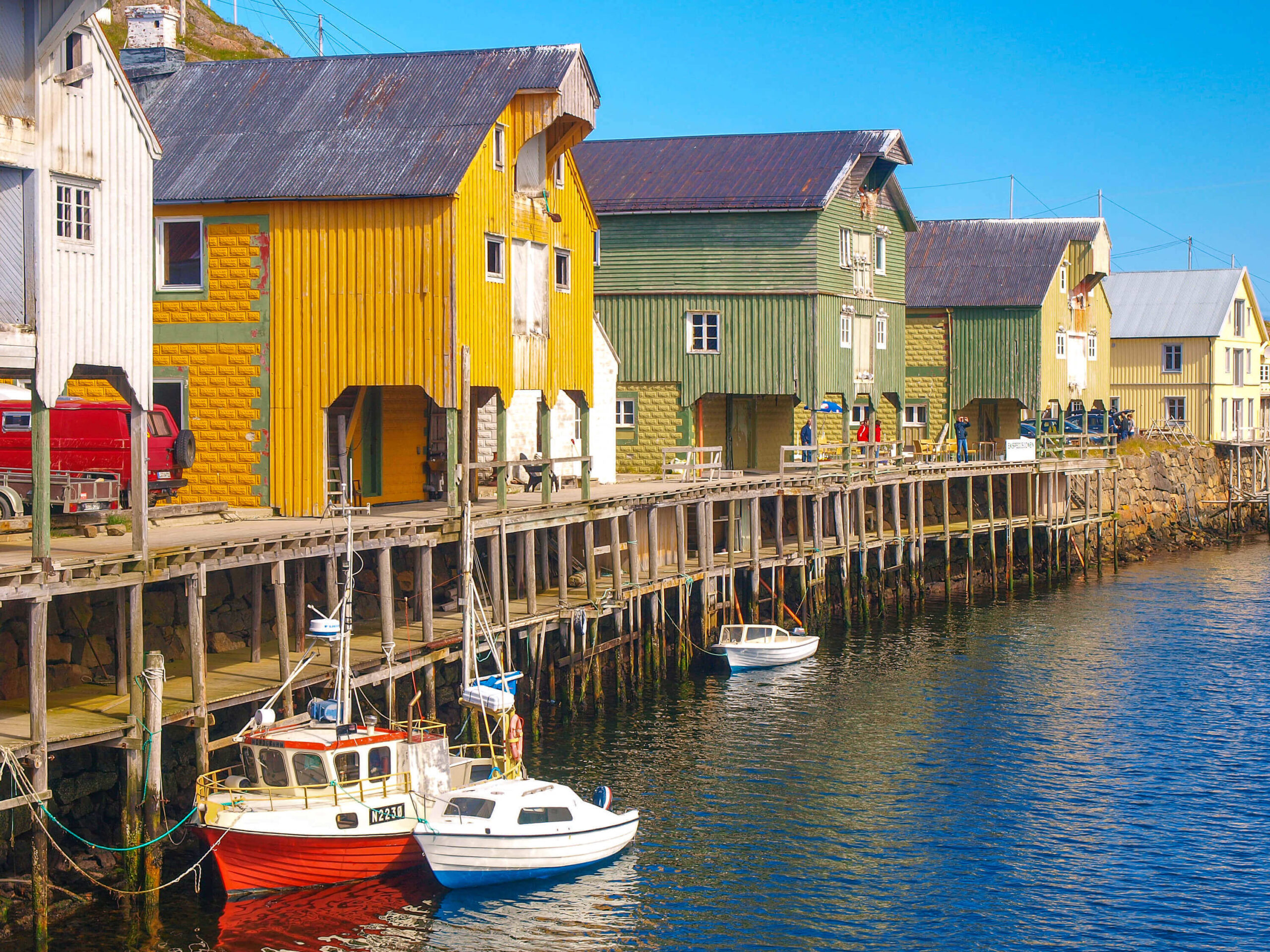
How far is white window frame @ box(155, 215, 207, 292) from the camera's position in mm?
34031

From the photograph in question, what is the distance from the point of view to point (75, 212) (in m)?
23.9

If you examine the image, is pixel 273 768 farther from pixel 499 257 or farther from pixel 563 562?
pixel 499 257

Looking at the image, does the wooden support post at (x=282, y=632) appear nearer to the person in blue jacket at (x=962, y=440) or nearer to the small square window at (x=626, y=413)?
the small square window at (x=626, y=413)

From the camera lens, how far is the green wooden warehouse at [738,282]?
50719mm

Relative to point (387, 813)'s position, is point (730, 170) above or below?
above

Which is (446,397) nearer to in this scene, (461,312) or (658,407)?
(461,312)

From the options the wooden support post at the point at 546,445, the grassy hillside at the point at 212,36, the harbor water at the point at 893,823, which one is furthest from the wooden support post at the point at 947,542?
the grassy hillside at the point at 212,36

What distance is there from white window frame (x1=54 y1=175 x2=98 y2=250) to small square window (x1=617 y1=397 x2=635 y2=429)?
29.0 metres

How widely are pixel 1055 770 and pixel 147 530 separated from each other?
18846 millimetres

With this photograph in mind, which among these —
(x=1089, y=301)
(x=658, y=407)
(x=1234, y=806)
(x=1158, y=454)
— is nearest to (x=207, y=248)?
(x=658, y=407)

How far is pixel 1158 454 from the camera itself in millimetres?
72562

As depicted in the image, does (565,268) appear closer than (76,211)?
No

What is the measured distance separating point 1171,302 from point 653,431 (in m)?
43.2

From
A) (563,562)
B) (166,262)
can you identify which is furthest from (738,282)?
(166,262)
